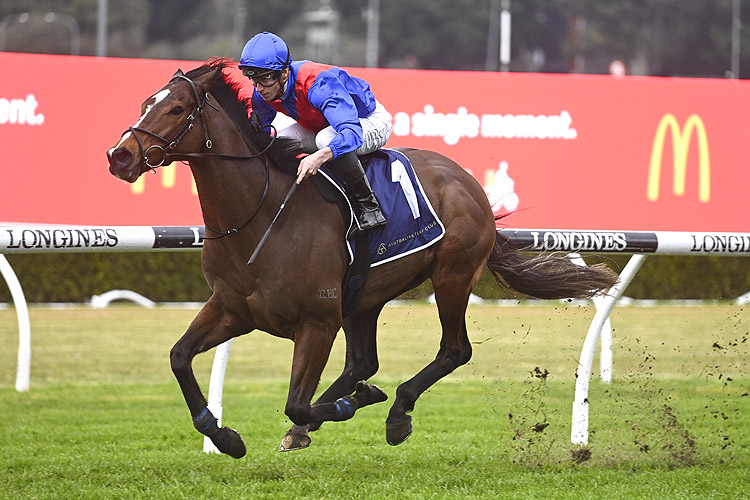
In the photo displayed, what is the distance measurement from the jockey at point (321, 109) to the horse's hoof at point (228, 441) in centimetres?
93

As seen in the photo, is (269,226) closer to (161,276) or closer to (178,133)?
(178,133)

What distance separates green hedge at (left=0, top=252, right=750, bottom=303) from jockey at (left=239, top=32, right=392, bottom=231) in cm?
726

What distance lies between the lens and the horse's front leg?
3.69 m

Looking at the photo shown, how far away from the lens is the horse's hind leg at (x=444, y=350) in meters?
4.04

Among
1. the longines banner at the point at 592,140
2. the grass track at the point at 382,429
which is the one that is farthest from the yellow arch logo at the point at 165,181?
the longines banner at the point at 592,140

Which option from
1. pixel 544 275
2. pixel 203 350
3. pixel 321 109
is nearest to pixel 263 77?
pixel 321 109

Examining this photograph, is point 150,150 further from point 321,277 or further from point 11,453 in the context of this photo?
point 11,453

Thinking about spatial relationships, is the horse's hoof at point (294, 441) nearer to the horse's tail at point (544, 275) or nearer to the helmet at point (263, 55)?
the horse's tail at point (544, 275)

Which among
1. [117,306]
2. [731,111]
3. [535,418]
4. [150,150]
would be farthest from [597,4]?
[150,150]

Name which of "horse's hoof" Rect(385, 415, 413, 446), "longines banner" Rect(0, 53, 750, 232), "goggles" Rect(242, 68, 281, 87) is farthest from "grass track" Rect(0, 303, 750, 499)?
"longines banner" Rect(0, 53, 750, 232)

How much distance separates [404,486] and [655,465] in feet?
4.14

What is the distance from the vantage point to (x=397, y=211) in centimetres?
396

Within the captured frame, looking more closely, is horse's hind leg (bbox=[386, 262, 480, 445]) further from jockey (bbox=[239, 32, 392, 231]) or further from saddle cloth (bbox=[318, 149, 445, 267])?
jockey (bbox=[239, 32, 392, 231])

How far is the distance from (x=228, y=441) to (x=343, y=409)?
0.46 meters
